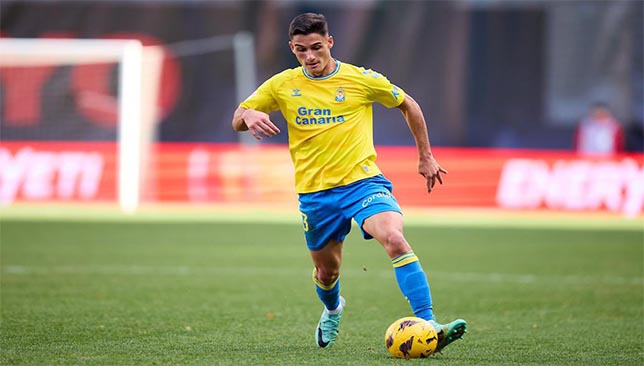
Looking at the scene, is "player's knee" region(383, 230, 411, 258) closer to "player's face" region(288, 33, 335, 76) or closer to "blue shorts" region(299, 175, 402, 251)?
"blue shorts" region(299, 175, 402, 251)

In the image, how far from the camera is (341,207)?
6.77 meters

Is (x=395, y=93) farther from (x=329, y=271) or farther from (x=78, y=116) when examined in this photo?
(x=78, y=116)

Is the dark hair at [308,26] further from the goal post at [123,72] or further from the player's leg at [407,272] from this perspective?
the goal post at [123,72]

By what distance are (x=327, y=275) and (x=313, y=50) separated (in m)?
1.44

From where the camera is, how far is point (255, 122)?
650 cm

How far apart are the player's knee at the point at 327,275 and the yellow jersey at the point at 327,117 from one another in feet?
1.89

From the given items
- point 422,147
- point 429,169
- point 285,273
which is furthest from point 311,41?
point 285,273

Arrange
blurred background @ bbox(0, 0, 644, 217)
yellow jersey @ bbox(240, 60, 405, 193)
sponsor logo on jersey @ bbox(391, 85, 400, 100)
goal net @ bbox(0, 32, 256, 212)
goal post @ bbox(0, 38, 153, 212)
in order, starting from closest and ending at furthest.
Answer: yellow jersey @ bbox(240, 60, 405, 193) → sponsor logo on jersey @ bbox(391, 85, 400, 100) → goal post @ bbox(0, 38, 153, 212) → goal net @ bbox(0, 32, 256, 212) → blurred background @ bbox(0, 0, 644, 217)

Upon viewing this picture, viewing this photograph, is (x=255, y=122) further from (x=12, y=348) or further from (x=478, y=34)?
(x=478, y=34)

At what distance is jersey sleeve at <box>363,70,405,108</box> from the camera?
6.95 metres

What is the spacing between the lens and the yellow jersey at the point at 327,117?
683cm

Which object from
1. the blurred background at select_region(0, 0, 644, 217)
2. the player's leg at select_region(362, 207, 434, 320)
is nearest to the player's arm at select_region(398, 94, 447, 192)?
the player's leg at select_region(362, 207, 434, 320)

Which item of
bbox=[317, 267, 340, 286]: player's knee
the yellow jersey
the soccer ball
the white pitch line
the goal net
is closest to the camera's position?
the soccer ball

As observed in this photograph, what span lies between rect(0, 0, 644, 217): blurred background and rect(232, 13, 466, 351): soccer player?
14379mm
